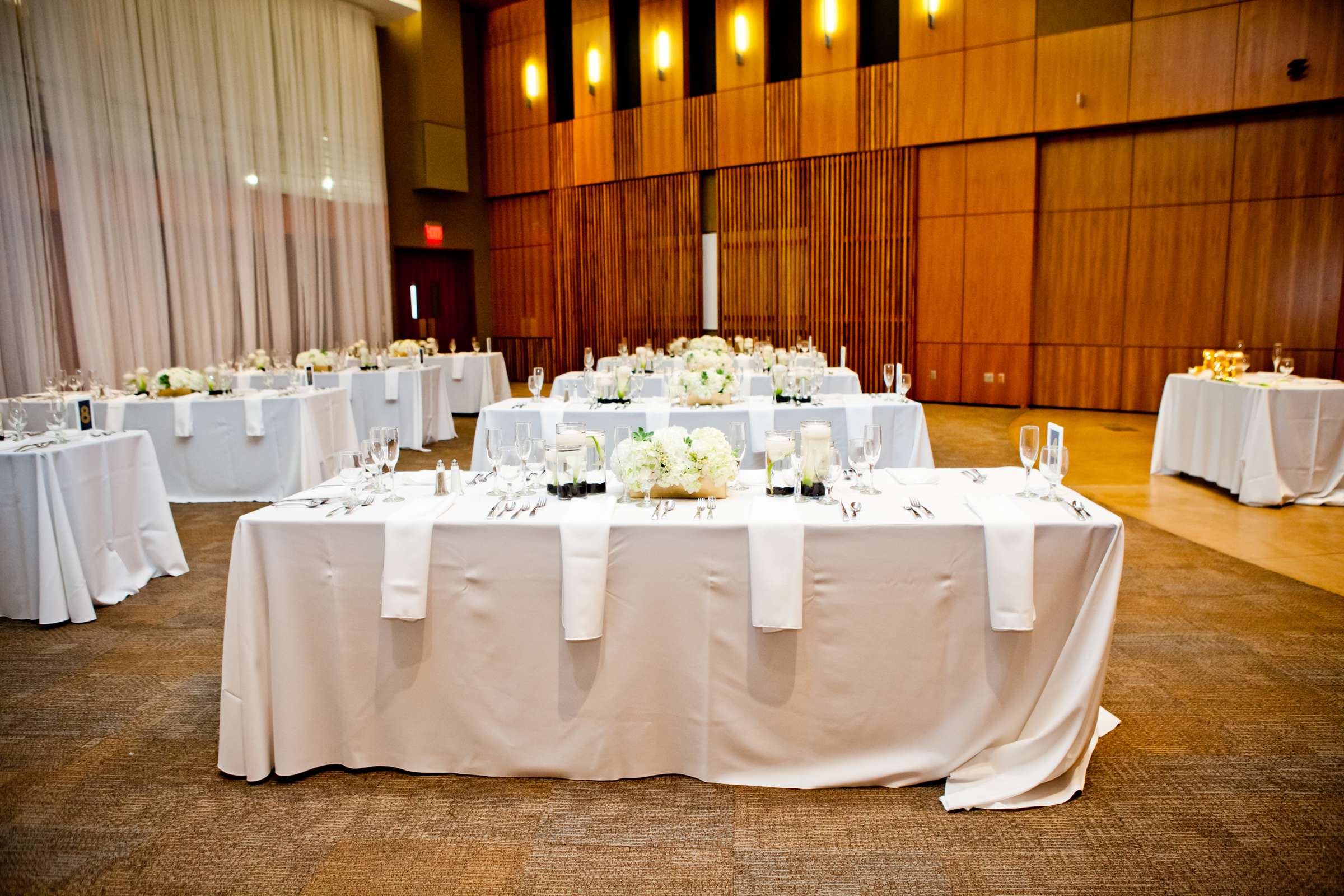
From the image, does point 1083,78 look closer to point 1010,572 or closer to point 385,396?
point 385,396

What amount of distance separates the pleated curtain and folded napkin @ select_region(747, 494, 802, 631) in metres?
9.25

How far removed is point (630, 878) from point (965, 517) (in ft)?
4.22

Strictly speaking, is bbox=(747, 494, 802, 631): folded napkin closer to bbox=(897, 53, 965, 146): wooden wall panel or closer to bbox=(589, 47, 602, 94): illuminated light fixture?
bbox=(897, 53, 965, 146): wooden wall panel

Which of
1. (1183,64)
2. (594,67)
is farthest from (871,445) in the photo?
(594,67)

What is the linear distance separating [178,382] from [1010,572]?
5.96 metres

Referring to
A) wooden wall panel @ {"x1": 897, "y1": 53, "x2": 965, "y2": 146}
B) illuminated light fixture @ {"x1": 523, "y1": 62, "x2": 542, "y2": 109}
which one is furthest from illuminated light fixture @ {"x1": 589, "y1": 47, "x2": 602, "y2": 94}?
wooden wall panel @ {"x1": 897, "y1": 53, "x2": 965, "y2": 146}

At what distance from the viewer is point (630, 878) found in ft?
6.84

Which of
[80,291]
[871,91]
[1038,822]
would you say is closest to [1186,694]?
[1038,822]

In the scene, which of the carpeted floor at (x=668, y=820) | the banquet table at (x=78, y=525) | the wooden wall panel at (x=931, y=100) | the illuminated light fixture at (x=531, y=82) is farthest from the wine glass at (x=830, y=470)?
the illuminated light fixture at (x=531, y=82)

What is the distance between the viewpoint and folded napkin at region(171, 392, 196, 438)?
599 centimetres

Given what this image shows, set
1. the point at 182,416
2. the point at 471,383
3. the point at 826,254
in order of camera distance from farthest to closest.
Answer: the point at 826,254 → the point at 471,383 → the point at 182,416

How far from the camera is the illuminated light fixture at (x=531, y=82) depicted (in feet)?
44.8

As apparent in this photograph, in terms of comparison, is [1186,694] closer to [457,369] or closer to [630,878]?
[630,878]

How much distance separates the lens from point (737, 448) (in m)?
2.81
